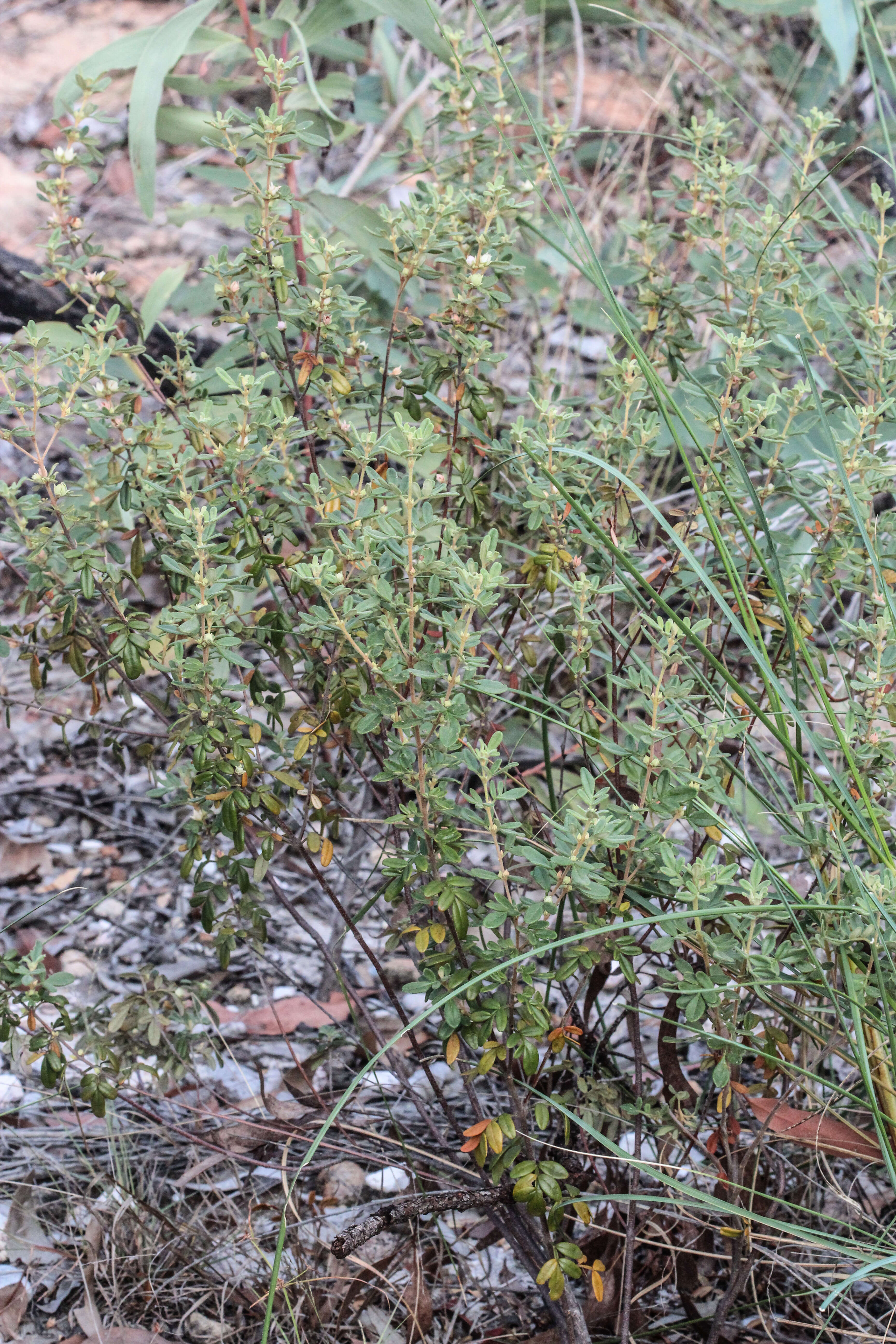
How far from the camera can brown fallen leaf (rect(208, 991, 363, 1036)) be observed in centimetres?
208

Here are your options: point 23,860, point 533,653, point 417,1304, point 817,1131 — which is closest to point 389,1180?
point 417,1304

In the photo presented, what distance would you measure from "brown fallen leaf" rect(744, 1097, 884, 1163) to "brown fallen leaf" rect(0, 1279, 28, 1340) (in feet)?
3.31

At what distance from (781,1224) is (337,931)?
1.08m

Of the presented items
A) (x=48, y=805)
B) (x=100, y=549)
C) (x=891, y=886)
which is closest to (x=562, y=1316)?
(x=891, y=886)

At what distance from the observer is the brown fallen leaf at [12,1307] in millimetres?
1587

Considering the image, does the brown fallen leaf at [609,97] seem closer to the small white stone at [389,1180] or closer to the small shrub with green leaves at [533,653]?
the small shrub with green leaves at [533,653]

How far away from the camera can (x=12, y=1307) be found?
5.29 feet

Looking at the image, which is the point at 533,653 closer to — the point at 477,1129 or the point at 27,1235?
the point at 477,1129

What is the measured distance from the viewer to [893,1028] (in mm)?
1297

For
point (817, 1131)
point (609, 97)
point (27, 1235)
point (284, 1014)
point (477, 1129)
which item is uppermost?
point (609, 97)

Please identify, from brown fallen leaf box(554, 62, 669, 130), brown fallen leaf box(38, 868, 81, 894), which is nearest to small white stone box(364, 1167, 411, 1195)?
brown fallen leaf box(38, 868, 81, 894)

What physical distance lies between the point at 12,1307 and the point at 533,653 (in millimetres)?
1126

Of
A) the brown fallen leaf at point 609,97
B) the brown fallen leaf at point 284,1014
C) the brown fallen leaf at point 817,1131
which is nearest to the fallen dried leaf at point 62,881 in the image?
the brown fallen leaf at point 284,1014

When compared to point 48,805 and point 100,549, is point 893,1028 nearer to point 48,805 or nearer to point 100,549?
point 100,549
